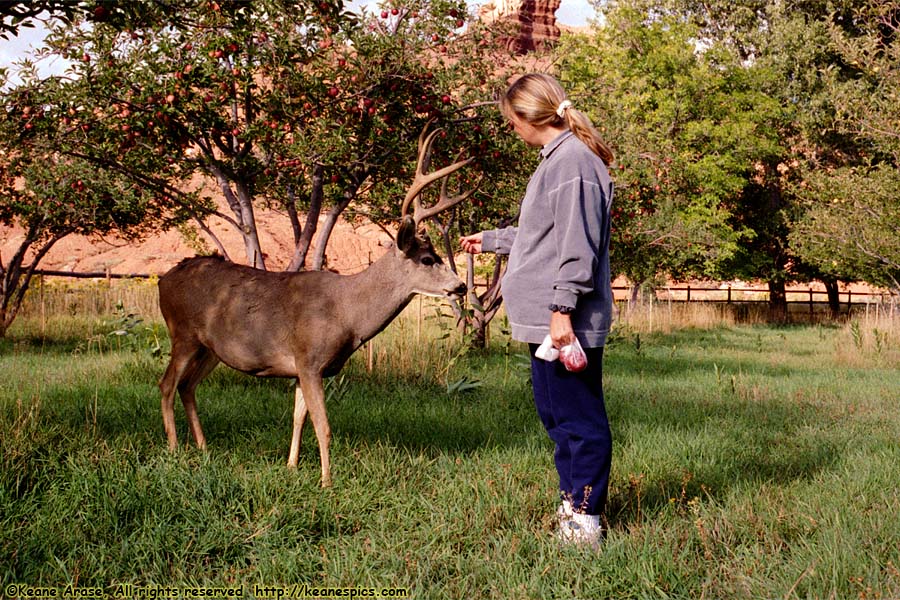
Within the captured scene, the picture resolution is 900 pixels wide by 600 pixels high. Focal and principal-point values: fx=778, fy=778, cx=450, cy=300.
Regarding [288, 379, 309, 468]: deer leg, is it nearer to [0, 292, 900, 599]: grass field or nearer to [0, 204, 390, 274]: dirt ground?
[0, 292, 900, 599]: grass field

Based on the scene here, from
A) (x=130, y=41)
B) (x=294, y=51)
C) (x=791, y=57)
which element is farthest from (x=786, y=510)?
(x=791, y=57)

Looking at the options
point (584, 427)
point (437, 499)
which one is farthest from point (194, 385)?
point (584, 427)

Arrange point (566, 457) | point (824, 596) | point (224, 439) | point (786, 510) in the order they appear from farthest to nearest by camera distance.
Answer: point (224, 439) < point (786, 510) < point (566, 457) < point (824, 596)

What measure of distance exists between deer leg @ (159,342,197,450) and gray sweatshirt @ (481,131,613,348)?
8.95 feet

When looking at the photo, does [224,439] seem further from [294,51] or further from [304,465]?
[294,51]

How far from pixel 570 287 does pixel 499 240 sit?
981 mm

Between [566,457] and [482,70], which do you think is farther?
[482,70]

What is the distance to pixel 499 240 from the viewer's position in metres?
4.19

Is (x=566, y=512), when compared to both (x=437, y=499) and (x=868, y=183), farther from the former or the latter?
(x=868, y=183)

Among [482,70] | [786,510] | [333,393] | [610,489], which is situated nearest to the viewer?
[786,510]

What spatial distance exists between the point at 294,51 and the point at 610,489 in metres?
4.26

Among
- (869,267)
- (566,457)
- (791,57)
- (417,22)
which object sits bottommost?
(566,457)

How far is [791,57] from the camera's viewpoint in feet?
83.1

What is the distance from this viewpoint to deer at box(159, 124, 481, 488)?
16.2 ft
